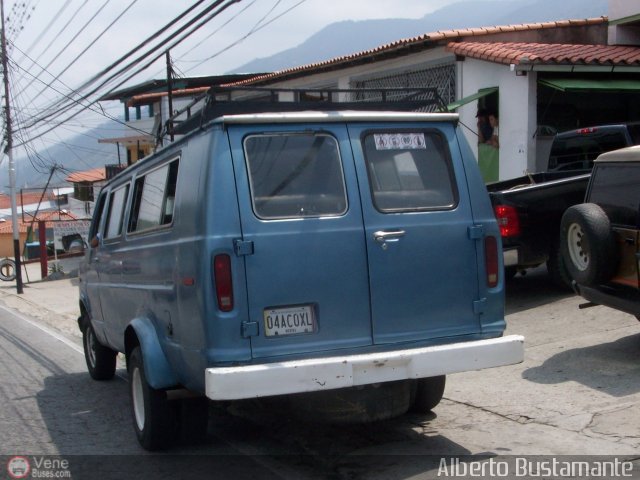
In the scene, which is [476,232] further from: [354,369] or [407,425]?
[407,425]

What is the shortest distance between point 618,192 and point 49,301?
16.6 meters

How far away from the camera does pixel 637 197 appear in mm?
7016

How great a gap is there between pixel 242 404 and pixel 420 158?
2867mm

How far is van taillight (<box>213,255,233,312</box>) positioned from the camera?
466 cm

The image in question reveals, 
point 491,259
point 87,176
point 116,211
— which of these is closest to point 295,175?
point 491,259

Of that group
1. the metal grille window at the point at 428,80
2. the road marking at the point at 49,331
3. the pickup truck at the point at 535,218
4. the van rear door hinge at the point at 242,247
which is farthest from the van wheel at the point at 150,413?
the metal grille window at the point at 428,80

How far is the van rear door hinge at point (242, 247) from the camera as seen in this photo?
15.4 ft

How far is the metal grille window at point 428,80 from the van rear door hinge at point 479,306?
11245 millimetres

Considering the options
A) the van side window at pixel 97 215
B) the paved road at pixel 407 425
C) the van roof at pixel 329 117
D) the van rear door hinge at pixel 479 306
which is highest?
the van roof at pixel 329 117

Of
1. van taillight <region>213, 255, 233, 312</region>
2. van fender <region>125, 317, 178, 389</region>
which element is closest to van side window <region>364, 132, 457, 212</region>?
van taillight <region>213, 255, 233, 312</region>

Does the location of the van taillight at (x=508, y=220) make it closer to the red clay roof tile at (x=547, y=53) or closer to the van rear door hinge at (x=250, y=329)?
the red clay roof tile at (x=547, y=53)

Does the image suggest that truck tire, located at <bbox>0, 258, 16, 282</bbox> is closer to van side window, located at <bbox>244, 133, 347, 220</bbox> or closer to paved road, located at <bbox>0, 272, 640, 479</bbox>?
paved road, located at <bbox>0, 272, 640, 479</bbox>

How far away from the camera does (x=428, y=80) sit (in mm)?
17750

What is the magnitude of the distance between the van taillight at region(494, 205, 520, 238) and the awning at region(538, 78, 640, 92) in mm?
4607
